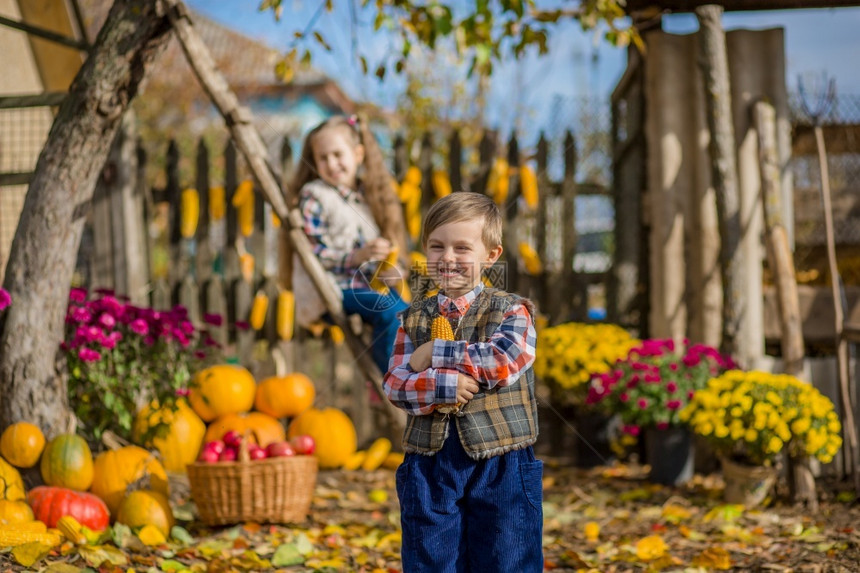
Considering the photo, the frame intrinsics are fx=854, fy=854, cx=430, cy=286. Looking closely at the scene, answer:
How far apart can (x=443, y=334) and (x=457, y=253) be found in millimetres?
209

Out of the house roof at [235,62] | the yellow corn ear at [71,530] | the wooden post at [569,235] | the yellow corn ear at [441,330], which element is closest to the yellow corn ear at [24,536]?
the yellow corn ear at [71,530]

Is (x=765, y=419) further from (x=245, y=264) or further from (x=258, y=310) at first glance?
(x=245, y=264)

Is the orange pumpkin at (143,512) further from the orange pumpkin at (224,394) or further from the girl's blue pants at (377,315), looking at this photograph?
the orange pumpkin at (224,394)

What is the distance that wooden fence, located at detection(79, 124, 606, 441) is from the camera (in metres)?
5.59

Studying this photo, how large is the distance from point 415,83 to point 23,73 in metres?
5.02

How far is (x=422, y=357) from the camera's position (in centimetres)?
212

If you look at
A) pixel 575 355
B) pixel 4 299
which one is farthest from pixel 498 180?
pixel 4 299

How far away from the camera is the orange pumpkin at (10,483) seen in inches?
133

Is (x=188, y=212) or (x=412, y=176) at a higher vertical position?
(x=412, y=176)

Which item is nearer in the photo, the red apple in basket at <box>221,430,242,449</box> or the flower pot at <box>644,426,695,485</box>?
the red apple in basket at <box>221,430,242,449</box>

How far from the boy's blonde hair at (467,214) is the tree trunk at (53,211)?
2108mm

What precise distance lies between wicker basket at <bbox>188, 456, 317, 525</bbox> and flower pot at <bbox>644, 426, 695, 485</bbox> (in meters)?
2.06

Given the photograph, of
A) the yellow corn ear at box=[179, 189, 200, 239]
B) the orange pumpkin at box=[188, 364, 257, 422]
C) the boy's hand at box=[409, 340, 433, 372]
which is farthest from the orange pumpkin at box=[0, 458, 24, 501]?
the yellow corn ear at box=[179, 189, 200, 239]

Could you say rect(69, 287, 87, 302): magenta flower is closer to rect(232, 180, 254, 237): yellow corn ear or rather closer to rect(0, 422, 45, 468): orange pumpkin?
rect(0, 422, 45, 468): orange pumpkin
